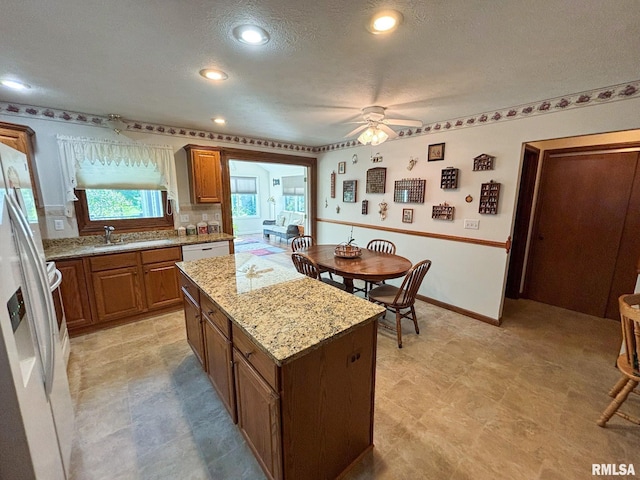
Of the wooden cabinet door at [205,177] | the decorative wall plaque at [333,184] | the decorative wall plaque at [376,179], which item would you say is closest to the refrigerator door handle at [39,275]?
the wooden cabinet door at [205,177]

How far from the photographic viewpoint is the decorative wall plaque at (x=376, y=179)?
3.95 meters

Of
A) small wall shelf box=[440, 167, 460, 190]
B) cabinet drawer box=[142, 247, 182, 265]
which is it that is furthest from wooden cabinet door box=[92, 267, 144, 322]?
small wall shelf box=[440, 167, 460, 190]

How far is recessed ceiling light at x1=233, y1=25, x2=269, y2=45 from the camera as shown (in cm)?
138

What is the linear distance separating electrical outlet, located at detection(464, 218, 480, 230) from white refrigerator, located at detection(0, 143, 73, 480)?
11.8ft

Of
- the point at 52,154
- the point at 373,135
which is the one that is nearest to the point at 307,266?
the point at 373,135

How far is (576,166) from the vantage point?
3.26 metres

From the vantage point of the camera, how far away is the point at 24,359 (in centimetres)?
102

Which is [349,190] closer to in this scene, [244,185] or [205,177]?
[205,177]

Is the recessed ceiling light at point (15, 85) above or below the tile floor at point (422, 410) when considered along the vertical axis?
above

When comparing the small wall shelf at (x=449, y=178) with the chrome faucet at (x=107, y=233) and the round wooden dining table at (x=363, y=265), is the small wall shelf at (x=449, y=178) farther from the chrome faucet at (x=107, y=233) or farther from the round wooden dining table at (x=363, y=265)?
the chrome faucet at (x=107, y=233)

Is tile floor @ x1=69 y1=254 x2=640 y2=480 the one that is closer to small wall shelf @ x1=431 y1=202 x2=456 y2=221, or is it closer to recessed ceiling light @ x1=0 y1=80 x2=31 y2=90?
small wall shelf @ x1=431 y1=202 x2=456 y2=221

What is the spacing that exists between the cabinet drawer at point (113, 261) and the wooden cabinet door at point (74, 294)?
11 centimetres

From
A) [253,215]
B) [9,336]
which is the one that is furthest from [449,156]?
[253,215]

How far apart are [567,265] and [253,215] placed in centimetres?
834
